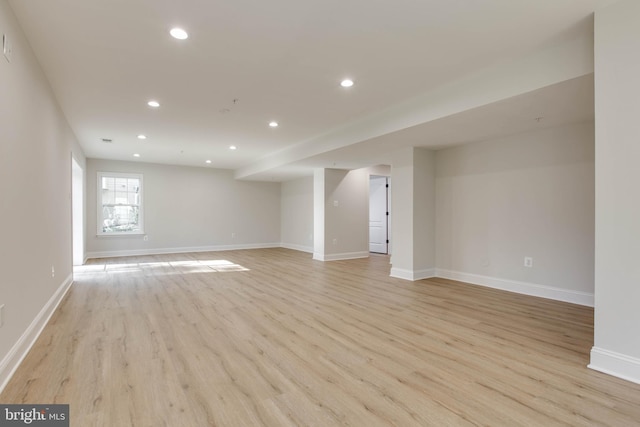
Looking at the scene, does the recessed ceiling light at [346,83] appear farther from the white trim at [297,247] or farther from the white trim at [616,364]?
the white trim at [297,247]

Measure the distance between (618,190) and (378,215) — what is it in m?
7.36

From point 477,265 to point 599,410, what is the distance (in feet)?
10.8

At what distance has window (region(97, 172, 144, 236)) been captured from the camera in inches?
324

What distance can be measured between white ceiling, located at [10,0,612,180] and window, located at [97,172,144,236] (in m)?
3.91

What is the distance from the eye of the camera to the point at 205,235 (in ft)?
31.4

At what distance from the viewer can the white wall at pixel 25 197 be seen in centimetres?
209

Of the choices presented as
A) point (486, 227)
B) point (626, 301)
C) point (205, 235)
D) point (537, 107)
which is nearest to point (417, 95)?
Answer: point (537, 107)

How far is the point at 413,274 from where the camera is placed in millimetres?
5207

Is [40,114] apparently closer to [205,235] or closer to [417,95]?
[417,95]

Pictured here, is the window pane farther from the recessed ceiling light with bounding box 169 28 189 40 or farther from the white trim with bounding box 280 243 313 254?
the recessed ceiling light with bounding box 169 28 189 40

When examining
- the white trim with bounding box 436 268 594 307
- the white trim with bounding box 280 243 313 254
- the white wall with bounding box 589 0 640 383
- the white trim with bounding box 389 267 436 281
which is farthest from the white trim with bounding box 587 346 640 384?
the white trim with bounding box 280 243 313 254

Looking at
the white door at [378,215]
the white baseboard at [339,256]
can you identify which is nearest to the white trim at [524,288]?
the white baseboard at [339,256]

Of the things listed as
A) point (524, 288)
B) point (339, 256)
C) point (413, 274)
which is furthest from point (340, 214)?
point (524, 288)

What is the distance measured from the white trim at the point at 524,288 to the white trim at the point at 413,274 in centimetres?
14
